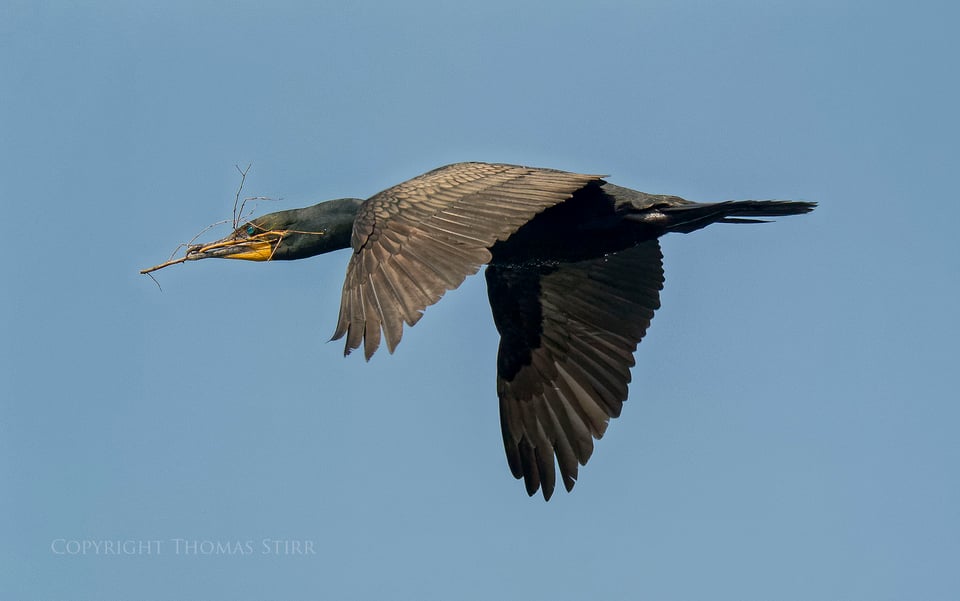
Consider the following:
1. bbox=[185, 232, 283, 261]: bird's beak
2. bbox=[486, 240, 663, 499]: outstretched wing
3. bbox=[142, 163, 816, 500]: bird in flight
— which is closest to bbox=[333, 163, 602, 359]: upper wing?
bbox=[142, 163, 816, 500]: bird in flight

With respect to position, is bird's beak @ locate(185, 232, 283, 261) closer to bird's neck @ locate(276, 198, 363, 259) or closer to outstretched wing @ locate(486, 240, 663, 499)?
bird's neck @ locate(276, 198, 363, 259)

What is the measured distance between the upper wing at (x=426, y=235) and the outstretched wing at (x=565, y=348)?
1595 millimetres

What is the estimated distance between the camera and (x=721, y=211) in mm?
9070

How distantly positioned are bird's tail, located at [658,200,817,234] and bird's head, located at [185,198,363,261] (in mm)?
2289

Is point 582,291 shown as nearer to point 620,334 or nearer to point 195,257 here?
point 620,334

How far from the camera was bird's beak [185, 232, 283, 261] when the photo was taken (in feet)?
31.1

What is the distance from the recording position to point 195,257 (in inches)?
372

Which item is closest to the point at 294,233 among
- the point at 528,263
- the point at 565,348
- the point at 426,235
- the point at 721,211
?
the point at 528,263

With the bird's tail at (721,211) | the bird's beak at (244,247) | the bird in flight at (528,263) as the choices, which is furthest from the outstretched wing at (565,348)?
the bird's beak at (244,247)

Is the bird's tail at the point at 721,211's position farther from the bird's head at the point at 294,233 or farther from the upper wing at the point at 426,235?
the bird's head at the point at 294,233

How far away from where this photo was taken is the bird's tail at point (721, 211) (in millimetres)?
8984

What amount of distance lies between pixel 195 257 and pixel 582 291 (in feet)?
10.1

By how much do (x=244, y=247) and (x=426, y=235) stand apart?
2231mm

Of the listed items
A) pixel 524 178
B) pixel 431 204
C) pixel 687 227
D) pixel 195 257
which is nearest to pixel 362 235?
pixel 431 204
